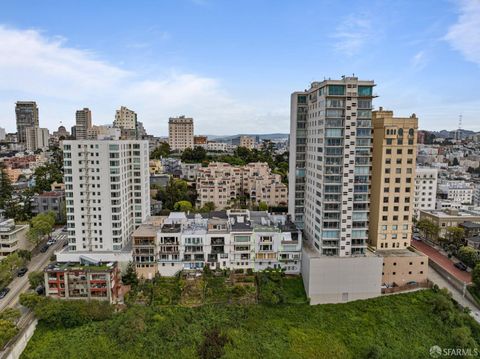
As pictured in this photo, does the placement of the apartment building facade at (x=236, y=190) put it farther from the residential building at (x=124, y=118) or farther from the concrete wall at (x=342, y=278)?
the residential building at (x=124, y=118)

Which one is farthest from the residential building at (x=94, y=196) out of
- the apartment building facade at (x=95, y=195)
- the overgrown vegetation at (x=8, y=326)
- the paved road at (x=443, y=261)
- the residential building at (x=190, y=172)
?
the paved road at (x=443, y=261)

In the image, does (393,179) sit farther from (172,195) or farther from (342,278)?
(172,195)

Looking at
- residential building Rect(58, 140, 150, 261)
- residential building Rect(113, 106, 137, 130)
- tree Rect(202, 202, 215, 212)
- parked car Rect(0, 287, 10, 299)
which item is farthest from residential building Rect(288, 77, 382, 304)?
residential building Rect(113, 106, 137, 130)

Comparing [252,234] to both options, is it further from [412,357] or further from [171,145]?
[171,145]

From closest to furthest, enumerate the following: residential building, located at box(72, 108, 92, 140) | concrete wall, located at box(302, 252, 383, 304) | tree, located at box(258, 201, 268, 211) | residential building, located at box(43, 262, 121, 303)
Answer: residential building, located at box(43, 262, 121, 303)
concrete wall, located at box(302, 252, 383, 304)
tree, located at box(258, 201, 268, 211)
residential building, located at box(72, 108, 92, 140)

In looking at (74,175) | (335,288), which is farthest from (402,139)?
(74,175)

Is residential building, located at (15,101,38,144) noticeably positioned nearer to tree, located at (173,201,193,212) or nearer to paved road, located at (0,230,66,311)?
paved road, located at (0,230,66,311)

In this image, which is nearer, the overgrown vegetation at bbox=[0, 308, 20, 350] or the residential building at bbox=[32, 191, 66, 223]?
the overgrown vegetation at bbox=[0, 308, 20, 350]
